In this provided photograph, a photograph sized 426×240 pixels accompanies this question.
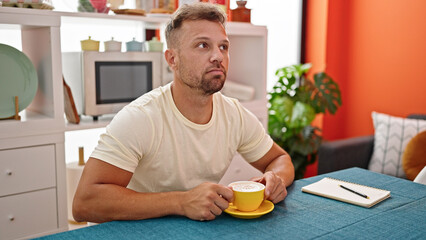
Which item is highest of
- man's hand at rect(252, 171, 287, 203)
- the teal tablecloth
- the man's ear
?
the man's ear

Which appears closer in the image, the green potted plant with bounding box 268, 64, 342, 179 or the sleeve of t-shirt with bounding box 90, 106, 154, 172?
the sleeve of t-shirt with bounding box 90, 106, 154, 172

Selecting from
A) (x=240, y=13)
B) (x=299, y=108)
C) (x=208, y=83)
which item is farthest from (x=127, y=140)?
(x=299, y=108)

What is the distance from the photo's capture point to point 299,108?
11.0ft

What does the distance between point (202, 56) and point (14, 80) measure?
104cm

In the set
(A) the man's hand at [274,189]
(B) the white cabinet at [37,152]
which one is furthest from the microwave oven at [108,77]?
(A) the man's hand at [274,189]

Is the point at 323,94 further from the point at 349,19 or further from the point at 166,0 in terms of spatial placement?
the point at 166,0

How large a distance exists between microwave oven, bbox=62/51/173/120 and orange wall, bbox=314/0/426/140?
1990mm

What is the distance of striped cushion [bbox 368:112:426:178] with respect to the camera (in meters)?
3.07

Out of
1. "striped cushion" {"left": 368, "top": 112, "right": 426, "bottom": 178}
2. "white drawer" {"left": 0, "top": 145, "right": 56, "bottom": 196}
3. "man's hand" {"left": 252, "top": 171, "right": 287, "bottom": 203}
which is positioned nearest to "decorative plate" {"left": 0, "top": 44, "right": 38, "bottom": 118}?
"white drawer" {"left": 0, "top": 145, "right": 56, "bottom": 196}

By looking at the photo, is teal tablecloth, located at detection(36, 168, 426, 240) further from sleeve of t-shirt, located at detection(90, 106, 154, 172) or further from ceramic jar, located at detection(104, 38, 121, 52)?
ceramic jar, located at detection(104, 38, 121, 52)

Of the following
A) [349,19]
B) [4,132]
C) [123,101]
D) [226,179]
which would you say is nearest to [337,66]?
[349,19]

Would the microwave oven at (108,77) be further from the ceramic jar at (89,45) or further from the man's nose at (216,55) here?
the man's nose at (216,55)

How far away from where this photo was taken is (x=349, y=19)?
3900 mm

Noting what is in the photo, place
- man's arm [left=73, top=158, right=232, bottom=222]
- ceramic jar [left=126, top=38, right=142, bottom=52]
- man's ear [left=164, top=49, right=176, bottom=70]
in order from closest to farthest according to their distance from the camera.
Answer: man's arm [left=73, top=158, right=232, bottom=222]
man's ear [left=164, top=49, right=176, bottom=70]
ceramic jar [left=126, top=38, right=142, bottom=52]
